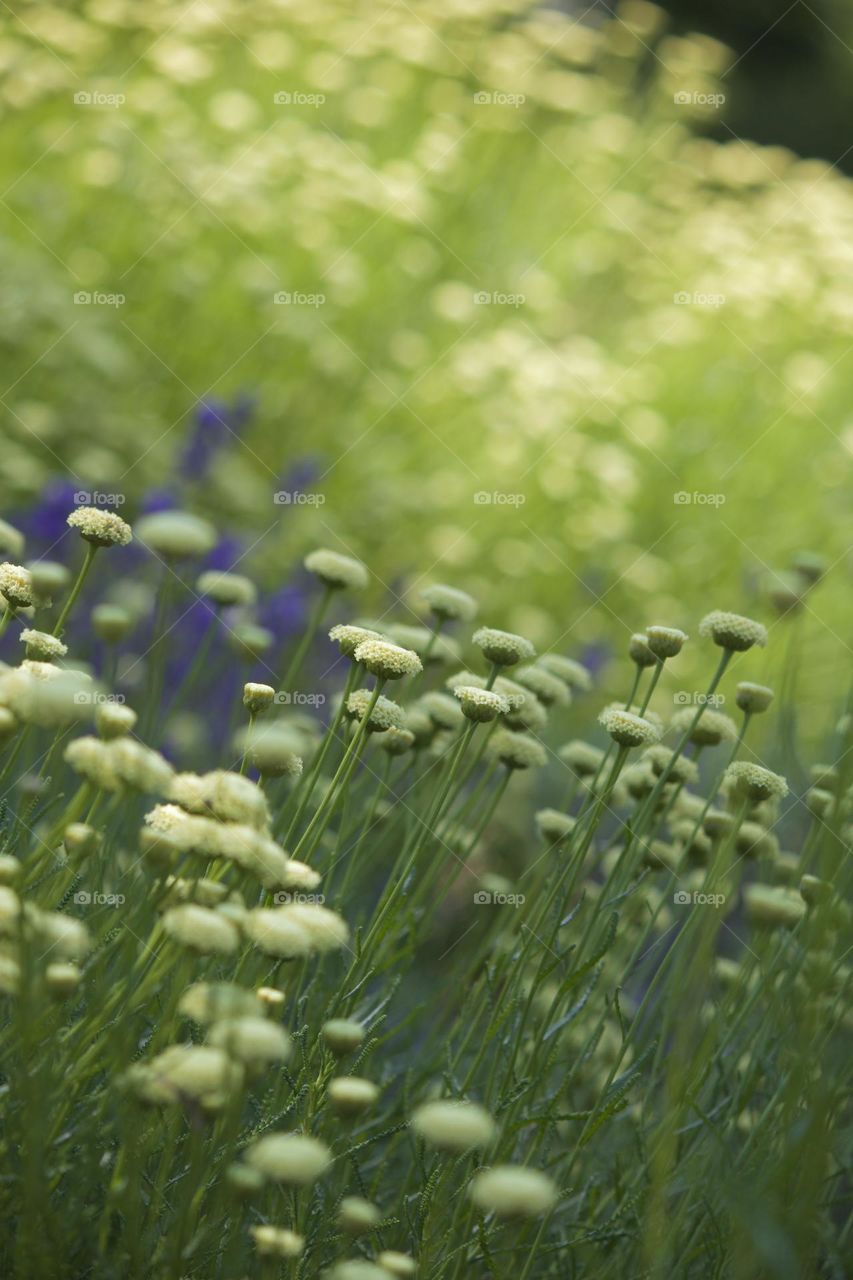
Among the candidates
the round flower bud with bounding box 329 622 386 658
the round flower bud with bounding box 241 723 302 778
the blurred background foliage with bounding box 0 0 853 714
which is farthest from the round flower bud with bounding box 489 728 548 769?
the blurred background foliage with bounding box 0 0 853 714

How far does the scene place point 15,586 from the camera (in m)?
Answer: 1.61

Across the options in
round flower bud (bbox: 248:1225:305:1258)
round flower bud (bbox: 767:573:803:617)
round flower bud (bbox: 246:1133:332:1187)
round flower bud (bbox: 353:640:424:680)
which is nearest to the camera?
round flower bud (bbox: 246:1133:332:1187)

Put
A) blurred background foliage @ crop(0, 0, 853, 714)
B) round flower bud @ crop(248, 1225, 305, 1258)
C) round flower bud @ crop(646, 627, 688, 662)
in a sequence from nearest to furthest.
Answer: round flower bud @ crop(248, 1225, 305, 1258) < round flower bud @ crop(646, 627, 688, 662) < blurred background foliage @ crop(0, 0, 853, 714)

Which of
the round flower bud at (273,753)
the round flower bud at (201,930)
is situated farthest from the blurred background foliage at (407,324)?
the round flower bud at (201,930)

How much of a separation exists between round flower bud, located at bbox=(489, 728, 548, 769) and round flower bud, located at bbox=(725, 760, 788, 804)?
0.31 m

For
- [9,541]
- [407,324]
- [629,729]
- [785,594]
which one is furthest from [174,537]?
[407,324]

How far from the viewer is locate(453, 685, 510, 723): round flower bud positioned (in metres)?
1.65

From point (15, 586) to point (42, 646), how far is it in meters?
0.08

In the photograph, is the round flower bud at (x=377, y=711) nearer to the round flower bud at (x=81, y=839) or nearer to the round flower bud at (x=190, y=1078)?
the round flower bud at (x=81, y=839)

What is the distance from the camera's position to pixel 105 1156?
144 cm

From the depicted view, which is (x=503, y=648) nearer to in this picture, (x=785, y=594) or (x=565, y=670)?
(x=565, y=670)

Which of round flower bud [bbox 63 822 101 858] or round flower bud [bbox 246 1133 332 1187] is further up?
round flower bud [bbox 246 1133 332 1187]

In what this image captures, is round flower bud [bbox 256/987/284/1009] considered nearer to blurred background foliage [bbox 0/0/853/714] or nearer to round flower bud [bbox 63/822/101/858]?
round flower bud [bbox 63/822/101/858]

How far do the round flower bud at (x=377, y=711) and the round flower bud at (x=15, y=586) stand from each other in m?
0.41
